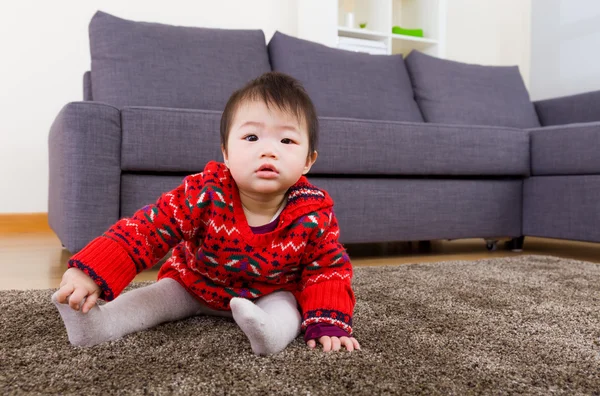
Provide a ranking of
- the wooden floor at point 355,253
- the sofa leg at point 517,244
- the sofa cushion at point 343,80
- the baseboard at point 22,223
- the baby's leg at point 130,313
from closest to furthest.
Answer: the baby's leg at point 130,313 < the wooden floor at point 355,253 < the sofa leg at point 517,244 < the sofa cushion at point 343,80 < the baseboard at point 22,223

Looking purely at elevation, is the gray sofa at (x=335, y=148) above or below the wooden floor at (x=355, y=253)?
above

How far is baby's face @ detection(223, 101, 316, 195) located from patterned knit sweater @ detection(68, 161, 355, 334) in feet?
0.18

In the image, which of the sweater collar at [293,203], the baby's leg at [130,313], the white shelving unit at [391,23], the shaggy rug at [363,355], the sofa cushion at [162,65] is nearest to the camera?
the shaggy rug at [363,355]

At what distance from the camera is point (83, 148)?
127 centimetres

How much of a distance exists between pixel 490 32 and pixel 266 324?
371cm

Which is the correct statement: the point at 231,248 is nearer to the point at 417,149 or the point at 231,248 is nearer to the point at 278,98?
the point at 278,98

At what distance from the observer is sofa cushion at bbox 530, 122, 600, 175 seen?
165 centimetres

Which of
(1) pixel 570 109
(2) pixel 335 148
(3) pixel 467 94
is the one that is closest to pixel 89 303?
(2) pixel 335 148

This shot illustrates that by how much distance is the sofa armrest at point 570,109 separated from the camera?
2393 millimetres

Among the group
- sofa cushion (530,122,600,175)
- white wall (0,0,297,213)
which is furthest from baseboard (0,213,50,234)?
sofa cushion (530,122,600,175)

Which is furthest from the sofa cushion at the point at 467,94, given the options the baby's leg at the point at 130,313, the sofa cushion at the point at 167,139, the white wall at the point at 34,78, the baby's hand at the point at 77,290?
the baby's hand at the point at 77,290

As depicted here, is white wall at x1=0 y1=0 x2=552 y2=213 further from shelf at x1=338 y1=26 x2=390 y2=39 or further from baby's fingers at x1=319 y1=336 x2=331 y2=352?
baby's fingers at x1=319 y1=336 x2=331 y2=352

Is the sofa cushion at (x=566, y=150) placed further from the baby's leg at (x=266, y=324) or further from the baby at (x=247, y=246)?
the baby's leg at (x=266, y=324)

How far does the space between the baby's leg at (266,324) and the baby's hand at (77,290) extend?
7.1 inches
